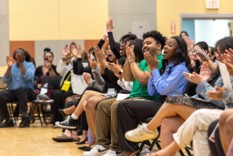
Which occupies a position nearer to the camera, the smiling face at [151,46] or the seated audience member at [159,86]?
the seated audience member at [159,86]

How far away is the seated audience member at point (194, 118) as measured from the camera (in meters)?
3.76

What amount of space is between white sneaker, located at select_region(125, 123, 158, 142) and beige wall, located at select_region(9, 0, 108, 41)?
7.15 meters

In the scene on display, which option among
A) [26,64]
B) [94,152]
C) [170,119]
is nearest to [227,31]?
[26,64]

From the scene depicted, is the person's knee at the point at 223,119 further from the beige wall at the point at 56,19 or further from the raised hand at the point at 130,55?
the beige wall at the point at 56,19

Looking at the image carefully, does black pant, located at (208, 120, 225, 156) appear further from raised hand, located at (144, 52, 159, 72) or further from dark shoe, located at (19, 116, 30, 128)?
dark shoe, located at (19, 116, 30, 128)

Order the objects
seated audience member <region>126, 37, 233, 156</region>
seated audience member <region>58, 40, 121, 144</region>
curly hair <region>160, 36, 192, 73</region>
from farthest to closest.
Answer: seated audience member <region>58, 40, 121, 144</region> → curly hair <region>160, 36, 192, 73</region> → seated audience member <region>126, 37, 233, 156</region>

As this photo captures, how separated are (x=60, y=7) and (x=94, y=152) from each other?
21.4 ft

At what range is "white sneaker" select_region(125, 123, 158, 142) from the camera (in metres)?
4.63

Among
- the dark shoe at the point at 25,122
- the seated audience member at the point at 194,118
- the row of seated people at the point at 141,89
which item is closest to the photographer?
the seated audience member at the point at 194,118

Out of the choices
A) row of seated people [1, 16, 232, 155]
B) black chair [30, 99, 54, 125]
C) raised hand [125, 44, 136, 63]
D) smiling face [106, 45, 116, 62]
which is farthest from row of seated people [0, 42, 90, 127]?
raised hand [125, 44, 136, 63]

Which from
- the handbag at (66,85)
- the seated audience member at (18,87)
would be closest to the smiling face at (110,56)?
the handbag at (66,85)

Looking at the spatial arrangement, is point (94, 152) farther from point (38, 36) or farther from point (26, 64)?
point (38, 36)

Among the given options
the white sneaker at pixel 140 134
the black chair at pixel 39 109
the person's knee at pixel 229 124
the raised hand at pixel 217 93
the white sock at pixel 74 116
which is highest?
the raised hand at pixel 217 93

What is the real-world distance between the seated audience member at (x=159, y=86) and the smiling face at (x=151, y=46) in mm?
108
